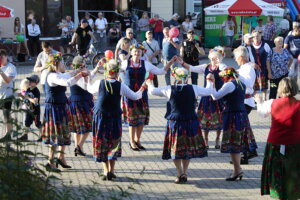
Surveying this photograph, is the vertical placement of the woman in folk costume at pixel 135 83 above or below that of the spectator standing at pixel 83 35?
below

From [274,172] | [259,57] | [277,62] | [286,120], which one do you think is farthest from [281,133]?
[259,57]

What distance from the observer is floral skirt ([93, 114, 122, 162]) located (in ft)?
26.3

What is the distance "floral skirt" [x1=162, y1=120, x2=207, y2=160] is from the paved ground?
0.46m

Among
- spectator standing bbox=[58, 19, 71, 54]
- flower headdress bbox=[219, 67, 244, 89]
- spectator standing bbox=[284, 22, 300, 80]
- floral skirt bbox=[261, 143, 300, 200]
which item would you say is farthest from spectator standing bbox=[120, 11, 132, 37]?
floral skirt bbox=[261, 143, 300, 200]

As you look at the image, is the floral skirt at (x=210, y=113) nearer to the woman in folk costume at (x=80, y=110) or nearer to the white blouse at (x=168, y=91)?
the white blouse at (x=168, y=91)

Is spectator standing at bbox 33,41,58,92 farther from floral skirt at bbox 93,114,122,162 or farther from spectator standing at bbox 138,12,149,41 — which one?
spectator standing at bbox 138,12,149,41

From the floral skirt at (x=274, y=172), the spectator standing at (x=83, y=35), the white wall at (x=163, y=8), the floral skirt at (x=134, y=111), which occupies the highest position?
the white wall at (x=163, y=8)

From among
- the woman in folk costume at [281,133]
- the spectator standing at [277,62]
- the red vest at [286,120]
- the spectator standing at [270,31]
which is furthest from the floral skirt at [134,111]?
the spectator standing at [270,31]

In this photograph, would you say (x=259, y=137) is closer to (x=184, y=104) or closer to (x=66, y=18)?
(x=184, y=104)

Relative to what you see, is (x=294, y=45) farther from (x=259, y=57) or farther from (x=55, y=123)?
(x=55, y=123)

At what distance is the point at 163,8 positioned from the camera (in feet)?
101

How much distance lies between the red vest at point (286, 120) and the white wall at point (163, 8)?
24244mm

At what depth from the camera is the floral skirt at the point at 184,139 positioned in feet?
25.8

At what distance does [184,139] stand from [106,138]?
40.8 inches
